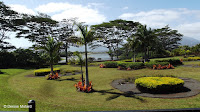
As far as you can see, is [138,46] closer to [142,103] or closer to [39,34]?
[142,103]

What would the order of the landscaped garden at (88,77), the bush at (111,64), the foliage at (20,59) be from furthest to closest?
the foliage at (20,59)
the bush at (111,64)
the landscaped garden at (88,77)

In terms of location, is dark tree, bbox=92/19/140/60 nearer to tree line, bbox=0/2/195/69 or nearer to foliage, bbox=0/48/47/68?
tree line, bbox=0/2/195/69

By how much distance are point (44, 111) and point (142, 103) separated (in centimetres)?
502

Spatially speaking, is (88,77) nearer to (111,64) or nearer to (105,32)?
(111,64)

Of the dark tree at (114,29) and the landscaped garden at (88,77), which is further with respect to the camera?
the dark tree at (114,29)

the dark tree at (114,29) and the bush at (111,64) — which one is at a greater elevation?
the dark tree at (114,29)

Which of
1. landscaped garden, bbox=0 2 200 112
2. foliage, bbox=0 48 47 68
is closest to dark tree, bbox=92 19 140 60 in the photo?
landscaped garden, bbox=0 2 200 112

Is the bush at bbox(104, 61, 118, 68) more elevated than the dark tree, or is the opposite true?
the dark tree

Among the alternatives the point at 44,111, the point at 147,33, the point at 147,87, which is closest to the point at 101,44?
the point at 147,33

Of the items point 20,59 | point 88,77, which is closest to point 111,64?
point 88,77

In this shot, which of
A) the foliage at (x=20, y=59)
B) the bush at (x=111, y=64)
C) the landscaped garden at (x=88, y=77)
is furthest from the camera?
the foliage at (x=20, y=59)

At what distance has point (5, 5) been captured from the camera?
Answer: 90.2ft

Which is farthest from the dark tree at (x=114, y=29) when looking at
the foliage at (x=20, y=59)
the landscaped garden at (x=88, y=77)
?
the foliage at (x=20, y=59)

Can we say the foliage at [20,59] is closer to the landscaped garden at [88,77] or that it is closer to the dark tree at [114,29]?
the landscaped garden at [88,77]
